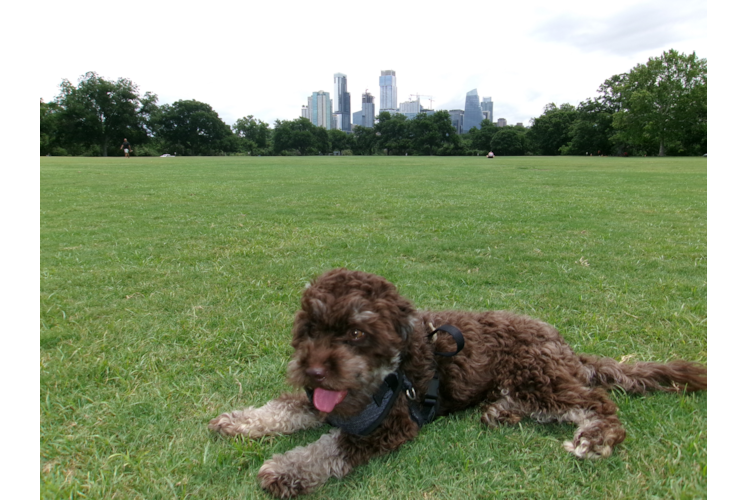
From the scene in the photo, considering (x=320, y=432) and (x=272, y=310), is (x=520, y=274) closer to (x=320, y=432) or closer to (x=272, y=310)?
(x=272, y=310)

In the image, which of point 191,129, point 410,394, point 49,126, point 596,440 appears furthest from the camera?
point 191,129

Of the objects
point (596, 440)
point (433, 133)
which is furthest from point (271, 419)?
point (433, 133)

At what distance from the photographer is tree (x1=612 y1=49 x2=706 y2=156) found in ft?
229

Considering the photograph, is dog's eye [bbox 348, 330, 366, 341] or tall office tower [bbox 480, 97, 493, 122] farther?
tall office tower [bbox 480, 97, 493, 122]

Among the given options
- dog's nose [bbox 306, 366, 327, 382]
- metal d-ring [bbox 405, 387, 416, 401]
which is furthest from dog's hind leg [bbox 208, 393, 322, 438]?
dog's nose [bbox 306, 366, 327, 382]

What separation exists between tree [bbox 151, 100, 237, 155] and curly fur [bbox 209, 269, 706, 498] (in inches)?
4668

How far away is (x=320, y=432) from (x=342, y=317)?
123cm

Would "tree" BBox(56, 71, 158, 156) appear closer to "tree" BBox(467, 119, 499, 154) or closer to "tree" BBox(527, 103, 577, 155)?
"tree" BBox(467, 119, 499, 154)

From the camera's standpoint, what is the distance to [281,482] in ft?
8.50

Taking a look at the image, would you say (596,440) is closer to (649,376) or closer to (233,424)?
(649,376)

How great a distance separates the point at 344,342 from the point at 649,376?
2.72m

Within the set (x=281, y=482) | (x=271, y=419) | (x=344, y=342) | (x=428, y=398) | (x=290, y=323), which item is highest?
(x=344, y=342)

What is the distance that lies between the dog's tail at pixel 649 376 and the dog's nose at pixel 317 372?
244 centimetres
